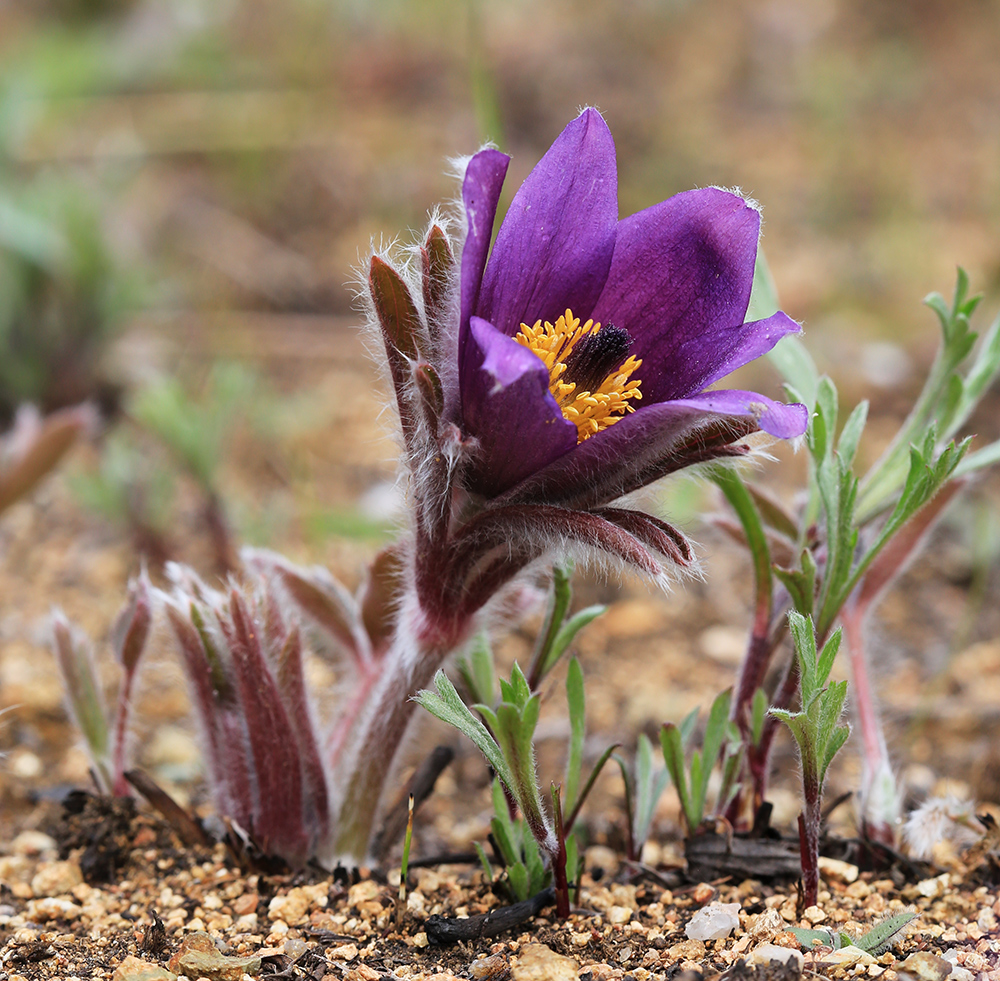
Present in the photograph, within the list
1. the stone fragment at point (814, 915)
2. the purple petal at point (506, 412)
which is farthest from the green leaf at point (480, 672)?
the stone fragment at point (814, 915)

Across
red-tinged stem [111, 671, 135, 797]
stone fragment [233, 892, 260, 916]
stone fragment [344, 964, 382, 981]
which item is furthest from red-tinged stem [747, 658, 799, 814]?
red-tinged stem [111, 671, 135, 797]

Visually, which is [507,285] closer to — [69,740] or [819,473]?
[819,473]

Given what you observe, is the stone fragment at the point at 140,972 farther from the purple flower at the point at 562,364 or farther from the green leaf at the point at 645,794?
the green leaf at the point at 645,794

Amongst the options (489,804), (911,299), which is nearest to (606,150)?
(489,804)

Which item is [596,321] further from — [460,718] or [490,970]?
[490,970]

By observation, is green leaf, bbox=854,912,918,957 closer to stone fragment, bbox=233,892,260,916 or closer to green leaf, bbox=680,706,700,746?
green leaf, bbox=680,706,700,746

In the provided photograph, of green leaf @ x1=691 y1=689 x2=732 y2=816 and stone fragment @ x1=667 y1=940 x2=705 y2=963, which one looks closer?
stone fragment @ x1=667 y1=940 x2=705 y2=963

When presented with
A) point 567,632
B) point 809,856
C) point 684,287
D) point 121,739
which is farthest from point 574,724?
point 121,739
